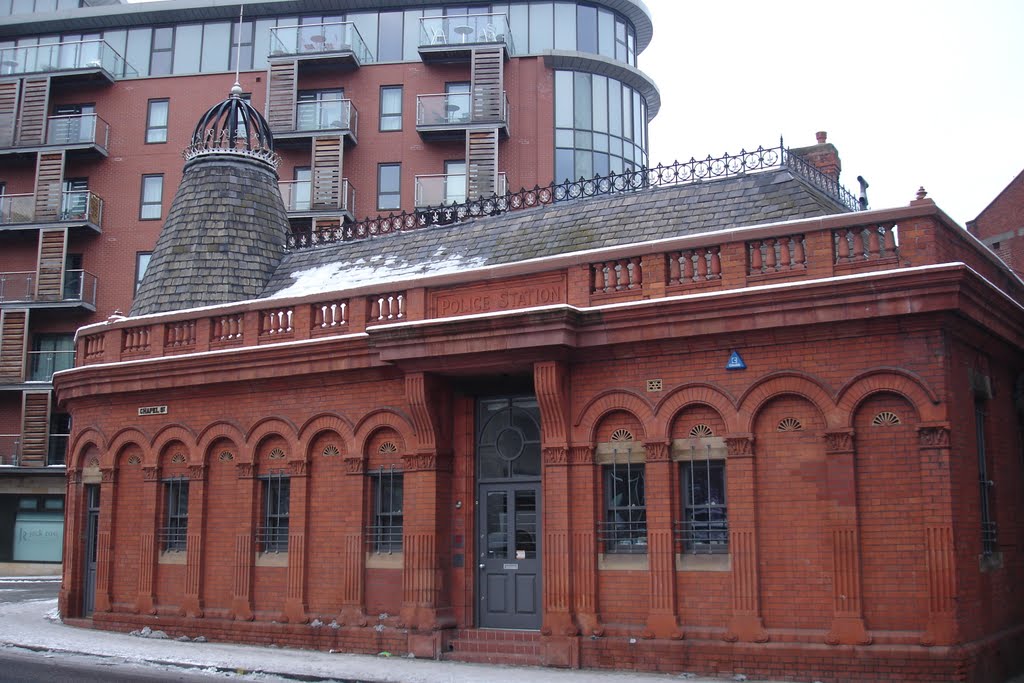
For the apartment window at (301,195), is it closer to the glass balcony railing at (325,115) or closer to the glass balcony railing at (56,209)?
the glass balcony railing at (325,115)

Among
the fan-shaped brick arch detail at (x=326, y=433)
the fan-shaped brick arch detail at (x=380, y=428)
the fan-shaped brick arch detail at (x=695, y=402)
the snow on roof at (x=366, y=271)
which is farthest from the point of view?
the snow on roof at (x=366, y=271)

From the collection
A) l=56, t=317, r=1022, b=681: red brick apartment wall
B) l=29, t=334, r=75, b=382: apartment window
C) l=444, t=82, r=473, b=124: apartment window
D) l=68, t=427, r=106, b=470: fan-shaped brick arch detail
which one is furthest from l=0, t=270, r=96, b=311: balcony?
l=56, t=317, r=1022, b=681: red brick apartment wall

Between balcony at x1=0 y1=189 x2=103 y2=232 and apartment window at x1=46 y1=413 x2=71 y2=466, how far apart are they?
7411 millimetres

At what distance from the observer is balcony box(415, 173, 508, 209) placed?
3834cm

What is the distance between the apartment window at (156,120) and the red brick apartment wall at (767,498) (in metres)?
27.4

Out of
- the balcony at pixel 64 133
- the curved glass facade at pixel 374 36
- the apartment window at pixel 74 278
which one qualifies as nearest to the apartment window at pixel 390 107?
the curved glass facade at pixel 374 36

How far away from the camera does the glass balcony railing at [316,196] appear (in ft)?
126

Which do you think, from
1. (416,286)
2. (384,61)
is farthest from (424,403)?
(384,61)

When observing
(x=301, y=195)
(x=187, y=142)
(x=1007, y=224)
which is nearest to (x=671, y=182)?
(x=1007, y=224)

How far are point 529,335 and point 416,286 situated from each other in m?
2.61

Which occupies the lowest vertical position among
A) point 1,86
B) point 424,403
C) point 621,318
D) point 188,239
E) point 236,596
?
point 236,596

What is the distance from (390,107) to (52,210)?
1365cm

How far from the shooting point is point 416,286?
16.4 metres

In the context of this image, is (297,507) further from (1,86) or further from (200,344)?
(1,86)
